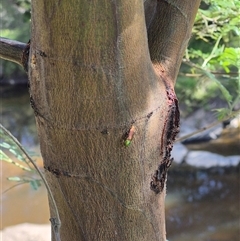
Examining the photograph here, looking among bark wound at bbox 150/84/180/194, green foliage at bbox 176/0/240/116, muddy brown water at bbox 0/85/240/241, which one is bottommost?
muddy brown water at bbox 0/85/240/241

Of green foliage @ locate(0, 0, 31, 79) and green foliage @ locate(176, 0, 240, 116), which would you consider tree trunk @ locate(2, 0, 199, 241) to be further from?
green foliage @ locate(0, 0, 31, 79)

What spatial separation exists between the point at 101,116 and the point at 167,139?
111 mm

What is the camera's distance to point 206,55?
1067mm

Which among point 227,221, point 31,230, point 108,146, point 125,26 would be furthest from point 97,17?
point 227,221

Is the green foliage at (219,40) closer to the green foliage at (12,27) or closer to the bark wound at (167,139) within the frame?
the bark wound at (167,139)

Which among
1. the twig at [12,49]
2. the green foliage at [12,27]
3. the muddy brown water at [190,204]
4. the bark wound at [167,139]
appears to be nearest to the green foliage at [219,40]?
the bark wound at [167,139]

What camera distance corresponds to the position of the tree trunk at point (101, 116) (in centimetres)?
43

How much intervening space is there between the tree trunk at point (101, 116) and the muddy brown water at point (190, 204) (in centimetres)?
238

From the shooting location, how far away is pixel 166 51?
561 mm

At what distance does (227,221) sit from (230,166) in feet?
2.56

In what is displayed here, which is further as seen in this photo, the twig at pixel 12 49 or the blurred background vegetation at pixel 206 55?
the blurred background vegetation at pixel 206 55

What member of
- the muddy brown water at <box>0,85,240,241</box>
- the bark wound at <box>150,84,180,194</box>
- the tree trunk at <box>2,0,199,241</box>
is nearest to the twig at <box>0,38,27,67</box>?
the tree trunk at <box>2,0,199,241</box>

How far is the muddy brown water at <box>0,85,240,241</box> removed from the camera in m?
2.87

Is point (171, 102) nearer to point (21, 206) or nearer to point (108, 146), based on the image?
point (108, 146)
